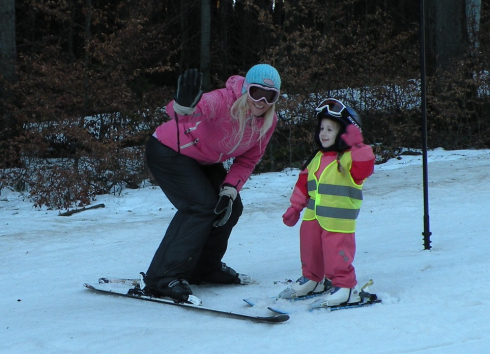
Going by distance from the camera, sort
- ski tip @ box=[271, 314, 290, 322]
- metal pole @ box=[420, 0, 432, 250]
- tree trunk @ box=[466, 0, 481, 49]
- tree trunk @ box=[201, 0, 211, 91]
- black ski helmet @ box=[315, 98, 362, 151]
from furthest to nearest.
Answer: tree trunk @ box=[201, 0, 211, 91]
tree trunk @ box=[466, 0, 481, 49]
metal pole @ box=[420, 0, 432, 250]
black ski helmet @ box=[315, 98, 362, 151]
ski tip @ box=[271, 314, 290, 322]

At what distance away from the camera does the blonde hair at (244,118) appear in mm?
3969

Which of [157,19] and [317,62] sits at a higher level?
[157,19]

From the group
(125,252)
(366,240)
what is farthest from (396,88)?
(125,252)

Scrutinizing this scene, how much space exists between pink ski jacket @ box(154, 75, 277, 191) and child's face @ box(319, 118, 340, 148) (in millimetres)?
405

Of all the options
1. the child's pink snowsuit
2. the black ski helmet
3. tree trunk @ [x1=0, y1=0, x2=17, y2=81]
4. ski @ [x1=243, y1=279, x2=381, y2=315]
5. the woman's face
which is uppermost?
tree trunk @ [x1=0, y1=0, x2=17, y2=81]

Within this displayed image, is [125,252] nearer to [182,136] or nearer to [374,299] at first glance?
[182,136]

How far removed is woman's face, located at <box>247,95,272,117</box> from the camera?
398 cm

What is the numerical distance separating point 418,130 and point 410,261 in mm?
7956

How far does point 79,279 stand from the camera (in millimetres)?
5039

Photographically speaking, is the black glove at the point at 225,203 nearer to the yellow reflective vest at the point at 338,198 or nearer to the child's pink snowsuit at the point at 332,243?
the child's pink snowsuit at the point at 332,243

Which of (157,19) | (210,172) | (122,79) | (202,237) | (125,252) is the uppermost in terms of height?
(157,19)

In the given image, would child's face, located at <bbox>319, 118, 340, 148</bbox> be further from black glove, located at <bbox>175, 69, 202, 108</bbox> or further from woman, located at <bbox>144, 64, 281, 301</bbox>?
black glove, located at <bbox>175, 69, 202, 108</bbox>

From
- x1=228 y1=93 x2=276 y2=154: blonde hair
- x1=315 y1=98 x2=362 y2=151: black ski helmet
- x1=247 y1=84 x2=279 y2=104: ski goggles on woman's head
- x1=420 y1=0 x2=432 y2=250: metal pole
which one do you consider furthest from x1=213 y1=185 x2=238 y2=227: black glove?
x1=420 y1=0 x2=432 y2=250: metal pole

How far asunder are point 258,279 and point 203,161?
1.04 m
